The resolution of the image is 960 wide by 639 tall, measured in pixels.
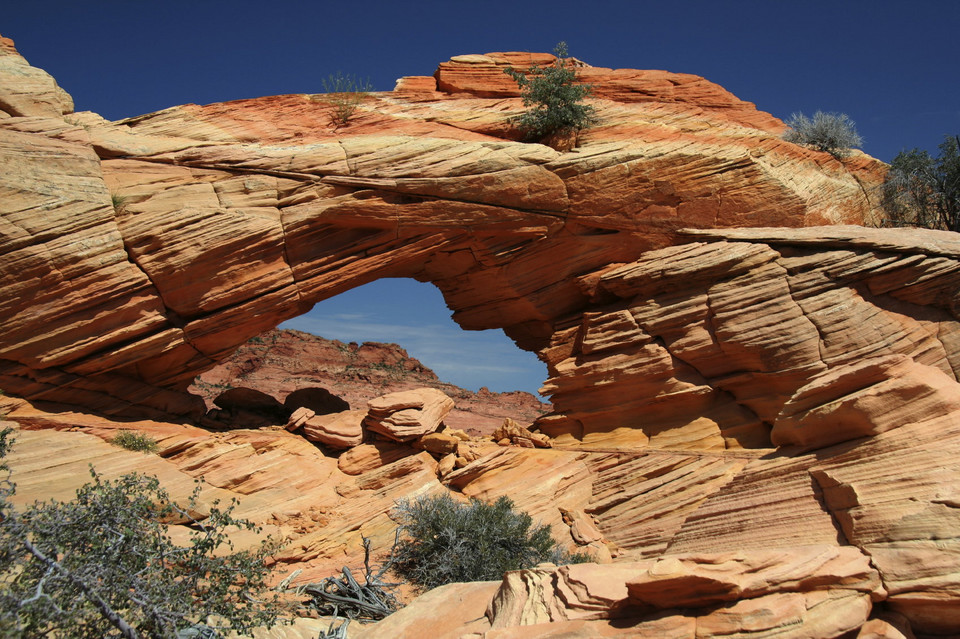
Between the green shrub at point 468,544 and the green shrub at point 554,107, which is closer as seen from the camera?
the green shrub at point 468,544

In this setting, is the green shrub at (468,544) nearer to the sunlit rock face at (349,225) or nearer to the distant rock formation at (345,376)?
the sunlit rock face at (349,225)

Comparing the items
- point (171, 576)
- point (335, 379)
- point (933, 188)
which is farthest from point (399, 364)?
point (171, 576)

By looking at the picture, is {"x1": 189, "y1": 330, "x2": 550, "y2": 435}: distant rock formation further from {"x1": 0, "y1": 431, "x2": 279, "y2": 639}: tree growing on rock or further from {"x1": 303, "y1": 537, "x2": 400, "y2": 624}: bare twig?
{"x1": 0, "y1": 431, "x2": 279, "y2": 639}: tree growing on rock

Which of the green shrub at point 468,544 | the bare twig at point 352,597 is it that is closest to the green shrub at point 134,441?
the bare twig at point 352,597

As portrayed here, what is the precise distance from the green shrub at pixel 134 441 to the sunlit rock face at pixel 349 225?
157 centimetres

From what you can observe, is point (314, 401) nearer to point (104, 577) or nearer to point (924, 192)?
point (104, 577)

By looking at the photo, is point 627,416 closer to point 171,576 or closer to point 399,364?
point 171,576

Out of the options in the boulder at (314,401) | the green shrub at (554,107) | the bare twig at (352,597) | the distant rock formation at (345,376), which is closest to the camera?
the bare twig at (352,597)

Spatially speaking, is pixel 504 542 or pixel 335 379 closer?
pixel 504 542

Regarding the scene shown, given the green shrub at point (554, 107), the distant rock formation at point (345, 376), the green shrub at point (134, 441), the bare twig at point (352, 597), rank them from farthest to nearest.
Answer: the distant rock formation at point (345, 376) → the green shrub at point (554, 107) → the green shrub at point (134, 441) → the bare twig at point (352, 597)

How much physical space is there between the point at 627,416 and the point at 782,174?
6.77m

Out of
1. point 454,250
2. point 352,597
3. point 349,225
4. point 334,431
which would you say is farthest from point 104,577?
point 454,250

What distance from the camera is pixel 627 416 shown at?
14758mm

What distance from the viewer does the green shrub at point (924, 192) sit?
17719 millimetres
